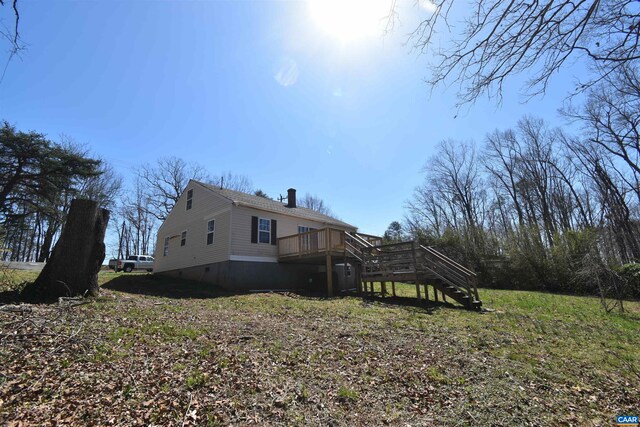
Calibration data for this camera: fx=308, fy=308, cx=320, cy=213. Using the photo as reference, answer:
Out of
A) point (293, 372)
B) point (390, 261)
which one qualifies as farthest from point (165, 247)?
point (293, 372)

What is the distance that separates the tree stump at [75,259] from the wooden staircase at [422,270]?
927 centimetres

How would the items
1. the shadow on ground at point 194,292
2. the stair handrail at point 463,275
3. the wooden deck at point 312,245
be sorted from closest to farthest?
the stair handrail at point 463,275 → the shadow on ground at point 194,292 → the wooden deck at point 312,245

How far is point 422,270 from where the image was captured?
11305mm

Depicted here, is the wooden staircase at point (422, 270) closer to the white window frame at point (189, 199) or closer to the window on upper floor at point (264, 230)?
the window on upper floor at point (264, 230)

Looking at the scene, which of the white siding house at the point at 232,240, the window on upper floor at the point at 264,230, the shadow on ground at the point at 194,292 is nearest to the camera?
the shadow on ground at the point at 194,292

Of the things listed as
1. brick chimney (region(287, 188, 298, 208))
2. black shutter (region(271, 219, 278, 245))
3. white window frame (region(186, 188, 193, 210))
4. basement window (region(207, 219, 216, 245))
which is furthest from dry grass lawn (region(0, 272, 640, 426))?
brick chimney (region(287, 188, 298, 208))

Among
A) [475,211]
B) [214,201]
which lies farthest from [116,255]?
[475,211]

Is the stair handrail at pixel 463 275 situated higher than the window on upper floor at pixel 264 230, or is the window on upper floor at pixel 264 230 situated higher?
the window on upper floor at pixel 264 230

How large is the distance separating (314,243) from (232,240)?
4.05 metres

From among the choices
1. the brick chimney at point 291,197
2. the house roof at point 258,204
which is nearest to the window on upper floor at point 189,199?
the house roof at point 258,204

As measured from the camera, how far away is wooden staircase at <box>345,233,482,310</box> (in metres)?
10.8

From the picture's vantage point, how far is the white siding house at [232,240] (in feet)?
50.0

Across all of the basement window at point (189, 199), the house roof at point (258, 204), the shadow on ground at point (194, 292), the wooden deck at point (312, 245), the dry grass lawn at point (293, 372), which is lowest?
the dry grass lawn at point (293, 372)

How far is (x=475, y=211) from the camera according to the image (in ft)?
104
